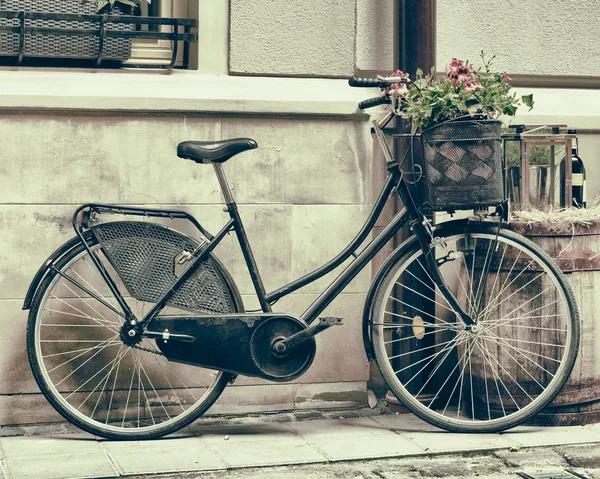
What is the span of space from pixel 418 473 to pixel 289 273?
1.45 meters

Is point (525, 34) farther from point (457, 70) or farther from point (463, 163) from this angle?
point (463, 163)

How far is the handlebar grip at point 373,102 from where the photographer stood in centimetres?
499

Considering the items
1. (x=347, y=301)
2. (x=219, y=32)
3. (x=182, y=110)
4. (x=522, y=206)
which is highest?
(x=219, y=32)

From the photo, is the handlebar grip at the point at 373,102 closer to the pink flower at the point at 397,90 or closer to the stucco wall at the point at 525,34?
the pink flower at the point at 397,90

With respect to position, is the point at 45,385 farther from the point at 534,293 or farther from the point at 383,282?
the point at 534,293

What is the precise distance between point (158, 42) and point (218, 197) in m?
0.93

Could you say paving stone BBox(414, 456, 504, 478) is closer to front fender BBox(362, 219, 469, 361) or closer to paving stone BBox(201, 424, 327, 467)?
paving stone BBox(201, 424, 327, 467)

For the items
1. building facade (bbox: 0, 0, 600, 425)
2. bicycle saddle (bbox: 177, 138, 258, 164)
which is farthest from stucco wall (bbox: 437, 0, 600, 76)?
bicycle saddle (bbox: 177, 138, 258, 164)

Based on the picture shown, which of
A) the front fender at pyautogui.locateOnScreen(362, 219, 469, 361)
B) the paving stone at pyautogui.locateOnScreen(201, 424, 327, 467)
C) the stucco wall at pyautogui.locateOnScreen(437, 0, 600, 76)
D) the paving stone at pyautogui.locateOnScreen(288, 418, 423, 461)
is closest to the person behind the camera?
the paving stone at pyautogui.locateOnScreen(201, 424, 327, 467)

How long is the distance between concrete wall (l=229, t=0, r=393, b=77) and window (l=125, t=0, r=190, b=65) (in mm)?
341

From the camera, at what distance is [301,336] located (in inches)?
193

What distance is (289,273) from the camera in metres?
5.45

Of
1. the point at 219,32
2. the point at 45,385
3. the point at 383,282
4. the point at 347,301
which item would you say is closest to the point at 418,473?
the point at 383,282

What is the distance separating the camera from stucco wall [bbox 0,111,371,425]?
16.7 ft
